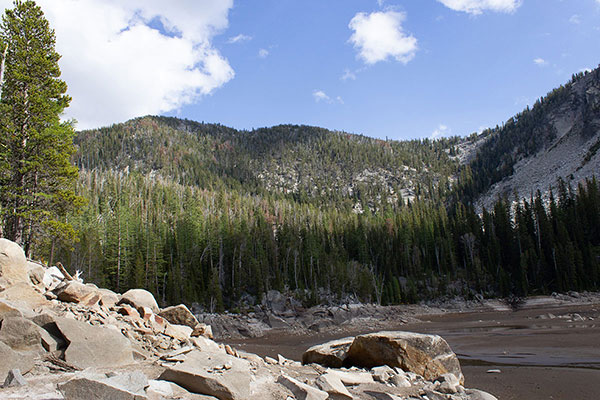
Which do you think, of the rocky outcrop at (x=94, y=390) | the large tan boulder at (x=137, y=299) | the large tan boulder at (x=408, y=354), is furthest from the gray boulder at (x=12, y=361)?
the large tan boulder at (x=408, y=354)

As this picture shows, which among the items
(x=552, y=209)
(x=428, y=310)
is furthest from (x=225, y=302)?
(x=552, y=209)

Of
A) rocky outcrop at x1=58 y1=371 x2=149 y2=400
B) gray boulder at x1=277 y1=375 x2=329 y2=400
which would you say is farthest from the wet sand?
rocky outcrop at x1=58 y1=371 x2=149 y2=400

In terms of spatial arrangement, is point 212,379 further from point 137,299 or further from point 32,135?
point 32,135

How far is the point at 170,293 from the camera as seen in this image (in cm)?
6431

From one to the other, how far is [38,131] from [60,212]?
515 centimetres

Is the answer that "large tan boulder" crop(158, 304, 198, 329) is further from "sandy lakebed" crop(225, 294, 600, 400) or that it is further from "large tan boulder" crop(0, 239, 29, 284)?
"sandy lakebed" crop(225, 294, 600, 400)

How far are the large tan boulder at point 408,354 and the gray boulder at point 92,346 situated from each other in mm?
9127

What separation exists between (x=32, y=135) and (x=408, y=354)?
2340 centimetres

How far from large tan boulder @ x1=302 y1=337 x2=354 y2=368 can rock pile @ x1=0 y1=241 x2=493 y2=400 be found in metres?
0.05

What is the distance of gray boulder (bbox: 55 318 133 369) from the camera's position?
8.02 metres

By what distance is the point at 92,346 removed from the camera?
8.40 meters

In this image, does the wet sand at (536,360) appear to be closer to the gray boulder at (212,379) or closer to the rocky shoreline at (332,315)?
the gray boulder at (212,379)

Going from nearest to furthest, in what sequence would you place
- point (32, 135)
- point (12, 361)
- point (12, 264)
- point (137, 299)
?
point (12, 361), point (12, 264), point (137, 299), point (32, 135)

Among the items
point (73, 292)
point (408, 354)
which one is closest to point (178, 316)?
point (73, 292)
